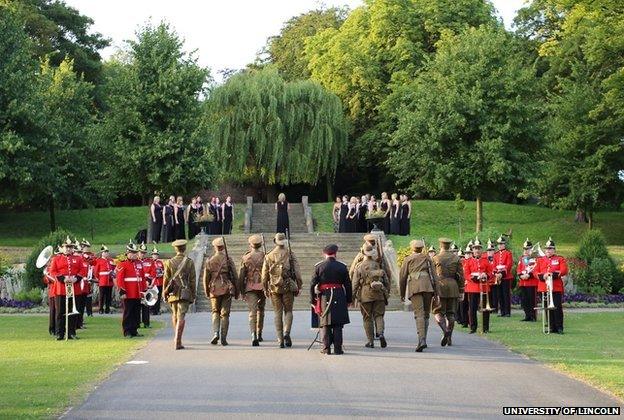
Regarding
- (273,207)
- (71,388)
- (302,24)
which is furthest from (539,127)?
(71,388)

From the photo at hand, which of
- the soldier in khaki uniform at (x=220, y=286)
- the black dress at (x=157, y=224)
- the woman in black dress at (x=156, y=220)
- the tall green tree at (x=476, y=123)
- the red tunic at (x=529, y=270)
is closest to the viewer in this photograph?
the soldier in khaki uniform at (x=220, y=286)

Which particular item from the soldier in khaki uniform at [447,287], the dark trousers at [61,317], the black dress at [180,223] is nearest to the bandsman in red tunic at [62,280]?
the dark trousers at [61,317]

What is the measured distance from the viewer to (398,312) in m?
31.1

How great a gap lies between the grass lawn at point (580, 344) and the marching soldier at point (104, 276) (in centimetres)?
1077

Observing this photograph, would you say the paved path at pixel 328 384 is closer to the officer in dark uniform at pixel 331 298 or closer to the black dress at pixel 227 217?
the officer in dark uniform at pixel 331 298

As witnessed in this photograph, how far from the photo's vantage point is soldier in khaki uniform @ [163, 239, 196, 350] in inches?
795

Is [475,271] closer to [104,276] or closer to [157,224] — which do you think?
[104,276]


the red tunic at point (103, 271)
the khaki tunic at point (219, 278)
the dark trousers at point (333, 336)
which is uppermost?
the khaki tunic at point (219, 278)

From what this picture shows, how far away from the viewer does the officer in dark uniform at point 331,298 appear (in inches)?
739

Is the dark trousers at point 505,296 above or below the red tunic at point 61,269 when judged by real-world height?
below

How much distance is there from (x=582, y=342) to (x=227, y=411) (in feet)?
36.1

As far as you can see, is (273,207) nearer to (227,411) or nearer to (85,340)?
(85,340)

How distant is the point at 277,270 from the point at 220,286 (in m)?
1.20

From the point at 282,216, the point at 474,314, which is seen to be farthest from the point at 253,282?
the point at 282,216
